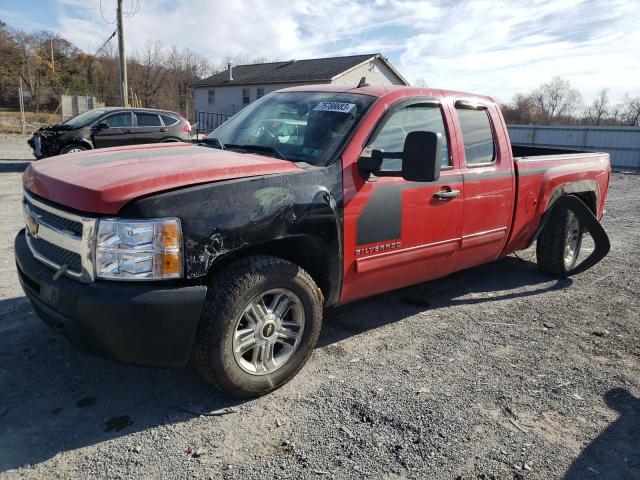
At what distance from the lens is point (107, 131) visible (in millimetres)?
12641

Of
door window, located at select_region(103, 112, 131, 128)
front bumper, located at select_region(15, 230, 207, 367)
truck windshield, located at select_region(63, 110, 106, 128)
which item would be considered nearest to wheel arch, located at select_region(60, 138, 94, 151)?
truck windshield, located at select_region(63, 110, 106, 128)

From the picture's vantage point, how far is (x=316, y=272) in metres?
3.29

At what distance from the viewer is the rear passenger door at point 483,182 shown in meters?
4.16

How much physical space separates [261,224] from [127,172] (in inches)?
30.5

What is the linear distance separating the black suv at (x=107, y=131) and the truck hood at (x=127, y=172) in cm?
948

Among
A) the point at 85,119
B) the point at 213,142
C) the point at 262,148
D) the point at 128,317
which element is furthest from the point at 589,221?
the point at 85,119

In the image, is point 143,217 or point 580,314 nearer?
point 143,217

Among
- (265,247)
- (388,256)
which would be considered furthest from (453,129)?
(265,247)

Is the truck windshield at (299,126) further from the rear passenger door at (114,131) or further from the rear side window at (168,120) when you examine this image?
the rear side window at (168,120)

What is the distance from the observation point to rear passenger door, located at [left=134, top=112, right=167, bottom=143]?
1307 centimetres

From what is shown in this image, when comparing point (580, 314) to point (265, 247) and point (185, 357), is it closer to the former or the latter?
point (265, 247)

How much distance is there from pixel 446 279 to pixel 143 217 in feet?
12.4

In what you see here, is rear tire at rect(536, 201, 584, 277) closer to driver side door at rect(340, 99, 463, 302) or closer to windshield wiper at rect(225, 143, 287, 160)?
driver side door at rect(340, 99, 463, 302)

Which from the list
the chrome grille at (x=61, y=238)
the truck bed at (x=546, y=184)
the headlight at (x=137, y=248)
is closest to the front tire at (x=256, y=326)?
the headlight at (x=137, y=248)
